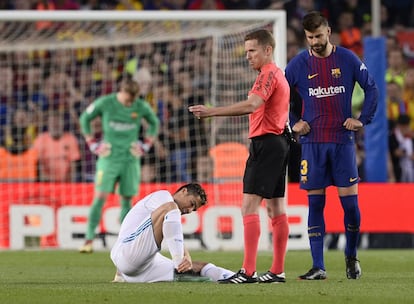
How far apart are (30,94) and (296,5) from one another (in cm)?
567

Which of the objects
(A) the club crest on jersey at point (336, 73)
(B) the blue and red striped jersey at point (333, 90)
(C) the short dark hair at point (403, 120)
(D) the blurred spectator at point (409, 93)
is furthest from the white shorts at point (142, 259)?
(D) the blurred spectator at point (409, 93)

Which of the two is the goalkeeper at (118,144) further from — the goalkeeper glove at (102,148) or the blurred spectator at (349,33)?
the blurred spectator at (349,33)

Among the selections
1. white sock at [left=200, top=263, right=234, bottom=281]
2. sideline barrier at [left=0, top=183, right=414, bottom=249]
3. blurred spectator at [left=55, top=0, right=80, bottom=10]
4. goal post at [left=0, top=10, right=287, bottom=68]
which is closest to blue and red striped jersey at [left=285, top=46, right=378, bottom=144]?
white sock at [left=200, top=263, right=234, bottom=281]

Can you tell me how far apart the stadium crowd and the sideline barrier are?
2.04 feet

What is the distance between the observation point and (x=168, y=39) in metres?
18.2

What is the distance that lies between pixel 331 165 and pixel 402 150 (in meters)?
8.87

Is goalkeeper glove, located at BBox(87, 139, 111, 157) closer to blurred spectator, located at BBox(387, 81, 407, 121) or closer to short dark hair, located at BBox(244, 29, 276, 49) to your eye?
blurred spectator, located at BBox(387, 81, 407, 121)

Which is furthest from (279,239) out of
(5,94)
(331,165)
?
(5,94)

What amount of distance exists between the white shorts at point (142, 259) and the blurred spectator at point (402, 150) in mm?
9250

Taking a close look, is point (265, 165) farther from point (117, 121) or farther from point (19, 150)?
point (19, 150)

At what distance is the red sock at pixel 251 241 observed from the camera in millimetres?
9734

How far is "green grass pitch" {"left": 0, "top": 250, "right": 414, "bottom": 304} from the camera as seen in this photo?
832 centimetres

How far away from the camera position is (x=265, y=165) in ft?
32.1

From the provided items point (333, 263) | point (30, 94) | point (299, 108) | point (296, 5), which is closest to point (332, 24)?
point (296, 5)
